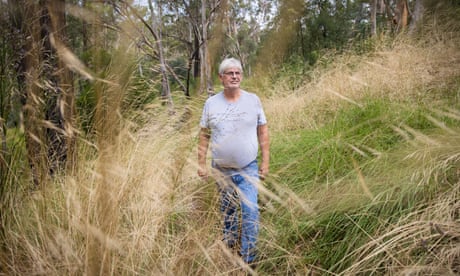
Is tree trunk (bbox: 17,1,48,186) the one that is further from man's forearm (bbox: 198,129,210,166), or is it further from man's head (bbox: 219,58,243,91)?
man's head (bbox: 219,58,243,91)

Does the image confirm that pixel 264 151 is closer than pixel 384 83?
Yes

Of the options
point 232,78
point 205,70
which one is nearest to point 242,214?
point 232,78

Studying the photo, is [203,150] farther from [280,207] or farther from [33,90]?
[33,90]

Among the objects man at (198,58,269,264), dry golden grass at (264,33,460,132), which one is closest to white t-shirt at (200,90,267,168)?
man at (198,58,269,264)

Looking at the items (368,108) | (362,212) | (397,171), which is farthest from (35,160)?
(368,108)

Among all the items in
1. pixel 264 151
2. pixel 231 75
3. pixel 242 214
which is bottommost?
pixel 242 214

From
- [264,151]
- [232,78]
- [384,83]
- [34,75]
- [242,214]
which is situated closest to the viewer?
[34,75]

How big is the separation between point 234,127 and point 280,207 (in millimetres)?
556

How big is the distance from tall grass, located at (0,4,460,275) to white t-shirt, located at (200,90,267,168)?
18 cm

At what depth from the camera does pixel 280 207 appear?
6.73 ft

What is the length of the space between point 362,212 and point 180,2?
16.1ft

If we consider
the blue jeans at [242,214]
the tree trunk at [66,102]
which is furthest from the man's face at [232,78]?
the tree trunk at [66,102]

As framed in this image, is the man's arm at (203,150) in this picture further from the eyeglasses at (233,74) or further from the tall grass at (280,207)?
the eyeglasses at (233,74)

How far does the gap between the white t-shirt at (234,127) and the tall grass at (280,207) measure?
0.60ft
